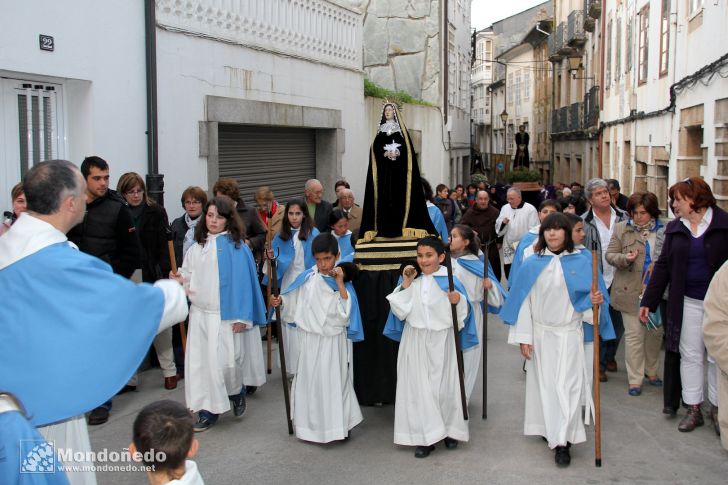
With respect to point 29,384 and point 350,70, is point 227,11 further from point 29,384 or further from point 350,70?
point 29,384

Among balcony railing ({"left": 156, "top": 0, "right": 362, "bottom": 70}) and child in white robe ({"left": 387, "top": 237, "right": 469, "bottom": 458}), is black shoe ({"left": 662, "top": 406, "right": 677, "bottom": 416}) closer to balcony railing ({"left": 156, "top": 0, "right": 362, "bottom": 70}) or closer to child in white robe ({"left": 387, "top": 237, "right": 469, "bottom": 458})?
child in white robe ({"left": 387, "top": 237, "right": 469, "bottom": 458})

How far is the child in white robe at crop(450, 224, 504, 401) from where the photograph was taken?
6594 millimetres

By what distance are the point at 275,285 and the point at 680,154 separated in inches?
381

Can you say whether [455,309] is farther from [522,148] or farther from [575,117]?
[522,148]

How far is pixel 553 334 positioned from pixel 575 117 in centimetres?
2508

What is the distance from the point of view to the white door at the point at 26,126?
23.6ft

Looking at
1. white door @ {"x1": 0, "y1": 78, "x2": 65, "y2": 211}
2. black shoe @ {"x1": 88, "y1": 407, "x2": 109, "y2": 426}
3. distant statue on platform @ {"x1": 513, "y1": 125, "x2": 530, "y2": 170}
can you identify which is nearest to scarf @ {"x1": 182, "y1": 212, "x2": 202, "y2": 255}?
white door @ {"x1": 0, "y1": 78, "x2": 65, "y2": 211}

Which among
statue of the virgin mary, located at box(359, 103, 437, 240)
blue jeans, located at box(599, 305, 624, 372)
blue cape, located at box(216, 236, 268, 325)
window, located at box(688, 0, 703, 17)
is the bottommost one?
blue jeans, located at box(599, 305, 624, 372)

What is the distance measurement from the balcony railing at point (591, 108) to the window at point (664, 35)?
953 cm

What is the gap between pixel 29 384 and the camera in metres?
3.31

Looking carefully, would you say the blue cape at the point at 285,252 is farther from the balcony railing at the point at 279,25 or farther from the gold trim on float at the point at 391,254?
the balcony railing at the point at 279,25

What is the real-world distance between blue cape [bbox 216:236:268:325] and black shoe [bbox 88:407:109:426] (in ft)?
4.02

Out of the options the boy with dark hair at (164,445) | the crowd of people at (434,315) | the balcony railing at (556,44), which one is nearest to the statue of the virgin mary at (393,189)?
the crowd of people at (434,315)

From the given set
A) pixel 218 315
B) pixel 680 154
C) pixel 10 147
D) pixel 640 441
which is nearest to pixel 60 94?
pixel 10 147
